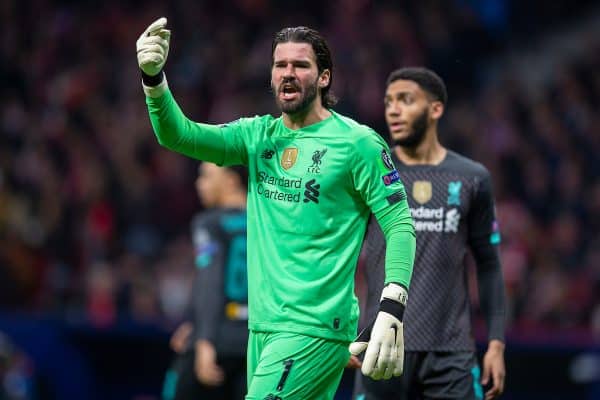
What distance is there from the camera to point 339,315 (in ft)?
15.9

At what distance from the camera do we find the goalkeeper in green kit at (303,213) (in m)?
4.75

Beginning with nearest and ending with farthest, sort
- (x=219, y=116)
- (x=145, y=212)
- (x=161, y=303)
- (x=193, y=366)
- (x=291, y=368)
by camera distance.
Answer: (x=291, y=368) → (x=193, y=366) → (x=161, y=303) → (x=145, y=212) → (x=219, y=116)

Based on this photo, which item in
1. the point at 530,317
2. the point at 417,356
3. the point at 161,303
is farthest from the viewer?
the point at 161,303

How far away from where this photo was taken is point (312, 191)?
16.0ft

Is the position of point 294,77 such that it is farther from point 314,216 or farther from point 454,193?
point 454,193

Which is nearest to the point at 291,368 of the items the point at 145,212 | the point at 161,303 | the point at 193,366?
the point at 193,366

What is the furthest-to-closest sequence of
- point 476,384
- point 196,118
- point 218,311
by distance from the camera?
point 196,118 → point 218,311 → point 476,384

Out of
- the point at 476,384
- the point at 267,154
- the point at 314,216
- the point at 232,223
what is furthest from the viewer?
the point at 232,223

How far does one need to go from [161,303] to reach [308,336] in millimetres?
7405

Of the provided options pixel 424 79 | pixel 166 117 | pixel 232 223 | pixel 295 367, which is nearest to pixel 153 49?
pixel 166 117

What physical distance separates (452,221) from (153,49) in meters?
1.97

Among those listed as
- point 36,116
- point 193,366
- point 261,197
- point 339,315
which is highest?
point 36,116

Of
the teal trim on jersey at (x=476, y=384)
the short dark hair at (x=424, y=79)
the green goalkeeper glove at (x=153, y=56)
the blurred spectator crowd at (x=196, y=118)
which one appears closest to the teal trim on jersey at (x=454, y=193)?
the short dark hair at (x=424, y=79)

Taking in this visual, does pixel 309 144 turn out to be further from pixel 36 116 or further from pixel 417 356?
pixel 36 116
